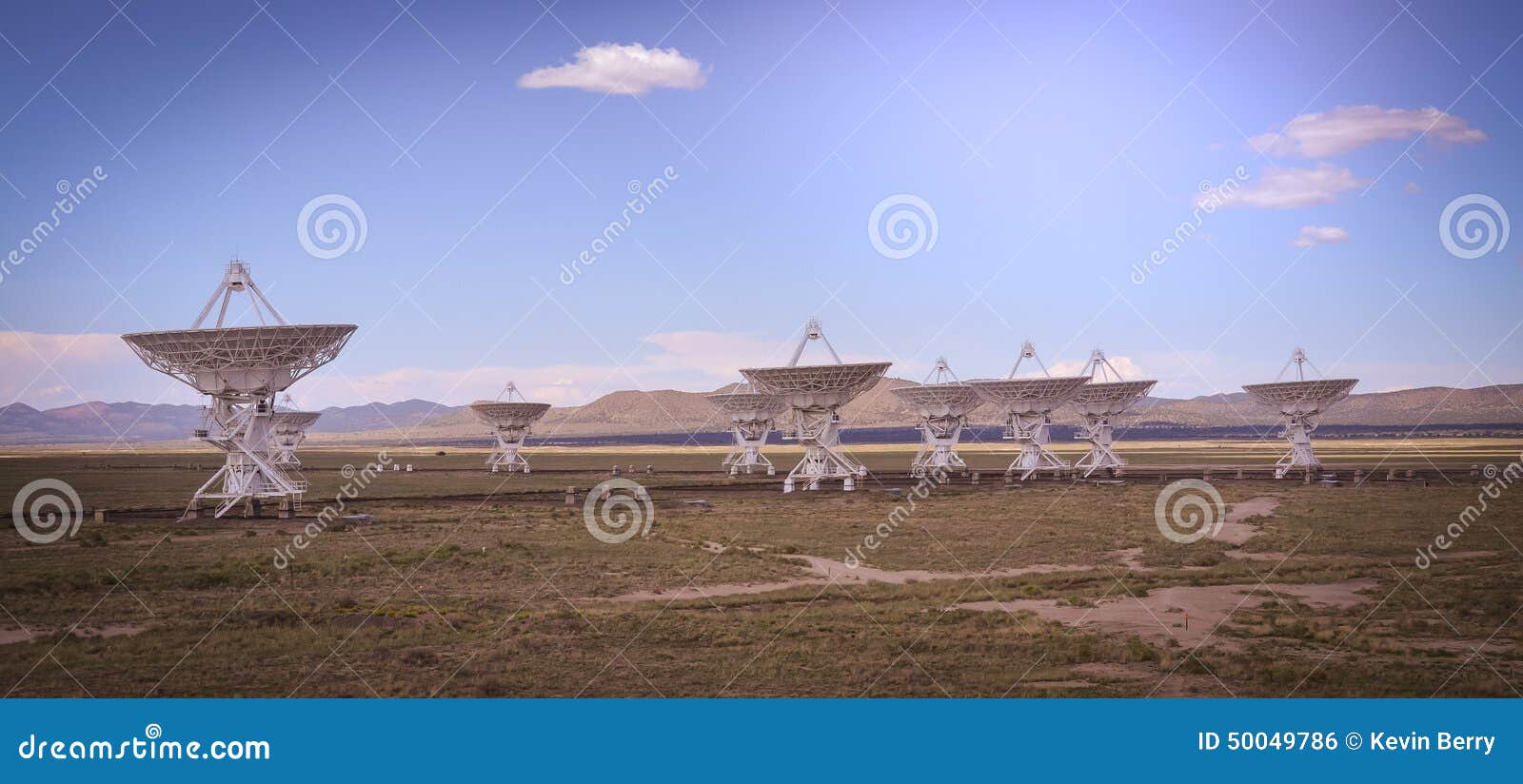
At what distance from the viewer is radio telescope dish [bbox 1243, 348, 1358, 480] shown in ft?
255

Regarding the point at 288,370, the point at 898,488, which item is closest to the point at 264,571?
the point at 288,370

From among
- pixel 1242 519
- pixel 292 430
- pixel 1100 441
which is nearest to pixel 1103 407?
pixel 1100 441

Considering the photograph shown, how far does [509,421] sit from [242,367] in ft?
174

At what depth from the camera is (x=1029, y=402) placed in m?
78.6

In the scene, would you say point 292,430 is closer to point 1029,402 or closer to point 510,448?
point 510,448

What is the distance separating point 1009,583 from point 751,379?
39490mm

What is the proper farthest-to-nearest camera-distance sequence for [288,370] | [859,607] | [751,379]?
[751,379] < [288,370] < [859,607]

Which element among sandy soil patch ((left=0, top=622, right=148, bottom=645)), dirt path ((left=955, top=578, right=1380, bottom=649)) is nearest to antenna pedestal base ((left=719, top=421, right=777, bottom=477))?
dirt path ((left=955, top=578, right=1380, bottom=649))

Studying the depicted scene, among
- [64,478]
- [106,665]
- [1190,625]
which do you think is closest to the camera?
[106,665]

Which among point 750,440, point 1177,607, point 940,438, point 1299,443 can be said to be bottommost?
point 1177,607

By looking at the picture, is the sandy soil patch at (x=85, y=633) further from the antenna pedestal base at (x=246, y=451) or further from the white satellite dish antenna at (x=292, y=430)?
the white satellite dish antenna at (x=292, y=430)

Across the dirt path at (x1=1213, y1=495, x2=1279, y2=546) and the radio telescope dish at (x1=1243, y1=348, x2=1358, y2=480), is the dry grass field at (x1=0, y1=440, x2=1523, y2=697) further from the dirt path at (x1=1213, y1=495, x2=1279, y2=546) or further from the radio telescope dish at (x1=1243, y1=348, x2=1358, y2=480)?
the radio telescope dish at (x1=1243, y1=348, x2=1358, y2=480)

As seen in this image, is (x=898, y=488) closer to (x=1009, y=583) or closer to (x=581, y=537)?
(x=581, y=537)

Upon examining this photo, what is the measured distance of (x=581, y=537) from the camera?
40719 millimetres
